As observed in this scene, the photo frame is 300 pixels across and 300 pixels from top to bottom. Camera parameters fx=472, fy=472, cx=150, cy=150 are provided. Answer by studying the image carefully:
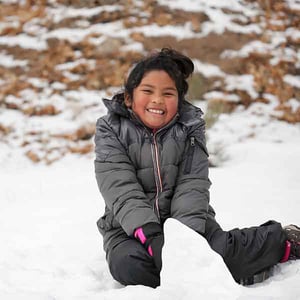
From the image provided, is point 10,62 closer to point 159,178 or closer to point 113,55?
point 113,55

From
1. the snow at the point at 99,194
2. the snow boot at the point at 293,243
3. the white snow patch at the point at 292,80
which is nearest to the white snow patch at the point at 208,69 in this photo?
the snow at the point at 99,194

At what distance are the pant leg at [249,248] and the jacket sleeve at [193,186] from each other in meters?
0.10

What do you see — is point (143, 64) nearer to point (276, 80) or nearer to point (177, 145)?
point (177, 145)

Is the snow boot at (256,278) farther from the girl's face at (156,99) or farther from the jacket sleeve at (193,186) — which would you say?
the girl's face at (156,99)

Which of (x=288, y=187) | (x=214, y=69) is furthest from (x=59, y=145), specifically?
(x=288, y=187)

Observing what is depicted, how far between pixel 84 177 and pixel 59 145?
0.97 m

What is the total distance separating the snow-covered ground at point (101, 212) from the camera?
127cm

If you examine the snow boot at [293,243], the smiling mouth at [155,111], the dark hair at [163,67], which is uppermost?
the dark hair at [163,67]

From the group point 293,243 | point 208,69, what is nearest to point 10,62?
point 208,69

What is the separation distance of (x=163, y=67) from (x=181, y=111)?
0.67ft

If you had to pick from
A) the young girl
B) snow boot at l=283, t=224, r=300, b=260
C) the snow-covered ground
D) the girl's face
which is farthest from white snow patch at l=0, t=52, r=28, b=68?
snow boot at l=283, t=224, r=300, b=260

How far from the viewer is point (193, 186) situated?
1883 mm

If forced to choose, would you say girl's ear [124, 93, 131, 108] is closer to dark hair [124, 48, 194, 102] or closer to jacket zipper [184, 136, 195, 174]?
dark hair [124, 48, 194, 102]

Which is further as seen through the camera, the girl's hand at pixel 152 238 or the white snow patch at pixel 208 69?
the white snow patch at pixel 208 69
